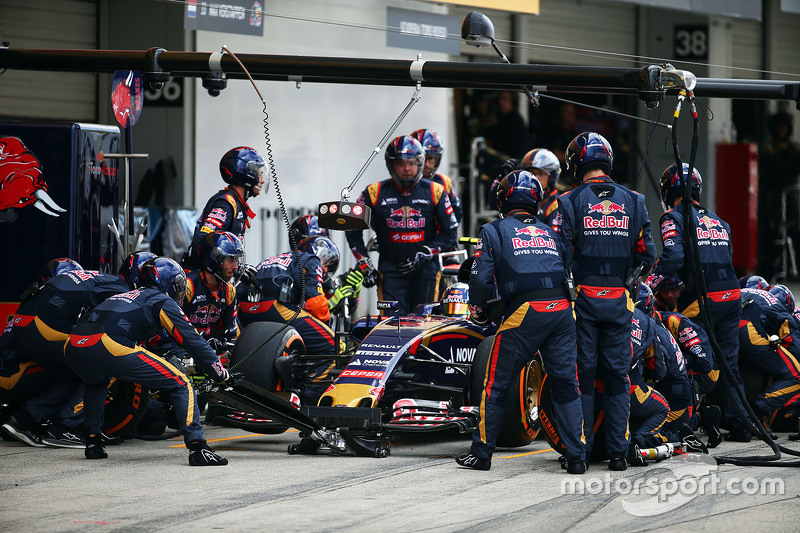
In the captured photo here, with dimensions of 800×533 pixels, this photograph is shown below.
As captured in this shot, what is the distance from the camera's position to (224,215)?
32.7ft

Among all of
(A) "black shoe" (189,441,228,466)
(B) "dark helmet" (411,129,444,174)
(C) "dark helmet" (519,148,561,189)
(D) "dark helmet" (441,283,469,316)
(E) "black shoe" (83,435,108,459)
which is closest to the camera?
(A) "black shoe" (189,441,228,466)

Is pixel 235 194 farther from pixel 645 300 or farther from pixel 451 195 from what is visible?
pixel 645 300

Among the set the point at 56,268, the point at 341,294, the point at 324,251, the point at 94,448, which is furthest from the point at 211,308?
the point at 341,294

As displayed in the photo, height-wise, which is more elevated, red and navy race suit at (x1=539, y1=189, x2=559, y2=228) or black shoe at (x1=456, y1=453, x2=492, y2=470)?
red and navy race suit at (x1=539, y1=189, x2=559, y2=228)

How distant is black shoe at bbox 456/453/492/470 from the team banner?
6.81 metres

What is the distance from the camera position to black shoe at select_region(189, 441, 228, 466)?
7488 mm

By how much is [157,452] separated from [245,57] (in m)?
3.01

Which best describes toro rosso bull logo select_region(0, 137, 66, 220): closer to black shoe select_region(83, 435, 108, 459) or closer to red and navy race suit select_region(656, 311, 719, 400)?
black shoe select_region(83, 435, 108, 459)

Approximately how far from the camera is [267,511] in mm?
5984

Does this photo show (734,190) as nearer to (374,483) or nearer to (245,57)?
(245,57)

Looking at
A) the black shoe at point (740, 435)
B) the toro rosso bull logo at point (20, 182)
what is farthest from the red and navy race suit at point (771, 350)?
the toro rosso bull logo at point (20, 182)

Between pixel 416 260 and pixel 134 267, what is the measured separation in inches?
125

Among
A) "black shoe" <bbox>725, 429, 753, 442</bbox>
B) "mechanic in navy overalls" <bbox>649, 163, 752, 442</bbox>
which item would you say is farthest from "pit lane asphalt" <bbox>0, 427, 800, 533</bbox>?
"mechanic in navy overalls" <bbox>649, 163, 752, 442</bbox>

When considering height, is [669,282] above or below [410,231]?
below
